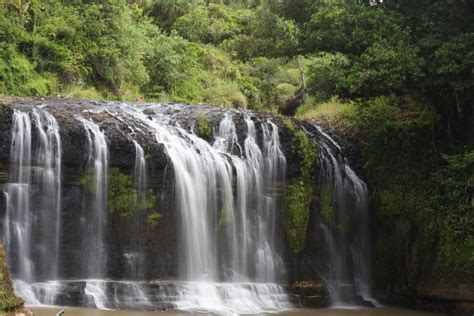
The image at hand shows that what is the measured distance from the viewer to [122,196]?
1463cm

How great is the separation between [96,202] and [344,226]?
6.51 metres

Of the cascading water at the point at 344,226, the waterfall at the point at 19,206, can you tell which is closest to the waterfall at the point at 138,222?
the waterfall at the point at 19,206

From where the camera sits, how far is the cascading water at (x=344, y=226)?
16531 millimetres

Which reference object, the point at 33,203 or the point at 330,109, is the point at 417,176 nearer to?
the point at 330,109

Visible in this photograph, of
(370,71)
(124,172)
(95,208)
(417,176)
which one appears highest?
(370,71)

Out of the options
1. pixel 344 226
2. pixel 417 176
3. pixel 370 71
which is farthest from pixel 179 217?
pixel 417 176

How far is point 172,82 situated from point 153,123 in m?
12.5

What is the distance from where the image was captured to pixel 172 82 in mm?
28594

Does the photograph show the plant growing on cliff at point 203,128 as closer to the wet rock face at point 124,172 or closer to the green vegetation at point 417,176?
the wet rock face at point 124,172

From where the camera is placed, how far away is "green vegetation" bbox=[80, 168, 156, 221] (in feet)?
47.4

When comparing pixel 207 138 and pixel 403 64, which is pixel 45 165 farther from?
pixel 403 64

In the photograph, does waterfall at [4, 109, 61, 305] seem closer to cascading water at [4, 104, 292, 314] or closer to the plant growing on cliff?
A: cascading water at [4, 104, 292, 314]

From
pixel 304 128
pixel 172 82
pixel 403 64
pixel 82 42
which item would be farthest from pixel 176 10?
pixel 403 64

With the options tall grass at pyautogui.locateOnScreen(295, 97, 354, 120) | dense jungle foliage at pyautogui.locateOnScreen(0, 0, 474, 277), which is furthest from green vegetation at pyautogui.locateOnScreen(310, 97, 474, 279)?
tall grass at pyautogui.locateOnScreen(295, 97, 354, 120)
